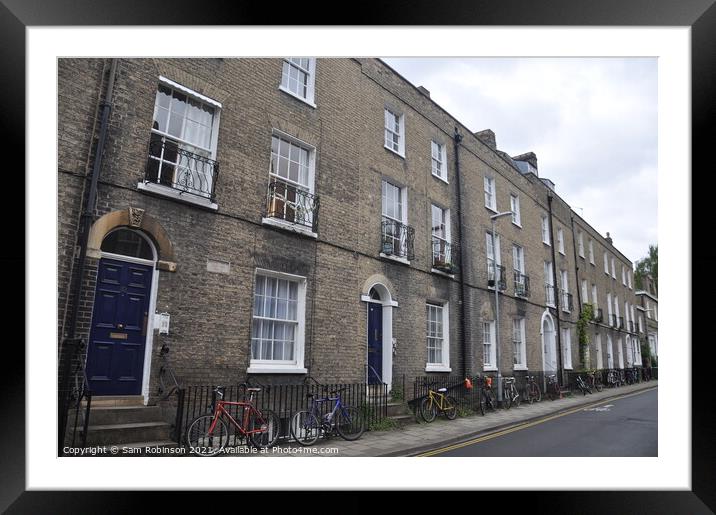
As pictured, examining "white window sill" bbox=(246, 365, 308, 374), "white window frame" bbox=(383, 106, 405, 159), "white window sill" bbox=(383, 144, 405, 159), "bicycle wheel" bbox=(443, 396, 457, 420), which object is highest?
"white window frame" bbox=(383, 106, 405, 159)

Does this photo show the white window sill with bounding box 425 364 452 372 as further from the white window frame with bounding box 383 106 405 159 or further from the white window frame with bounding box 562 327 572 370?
the white window frame with bounding box 562 327 572 370

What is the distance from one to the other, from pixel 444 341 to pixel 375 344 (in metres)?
2.28

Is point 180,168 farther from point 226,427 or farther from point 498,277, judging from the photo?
point 498,277

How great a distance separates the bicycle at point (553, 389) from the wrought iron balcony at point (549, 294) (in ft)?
7.62

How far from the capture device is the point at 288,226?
25.8 ft

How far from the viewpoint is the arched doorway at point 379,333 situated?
931 cm

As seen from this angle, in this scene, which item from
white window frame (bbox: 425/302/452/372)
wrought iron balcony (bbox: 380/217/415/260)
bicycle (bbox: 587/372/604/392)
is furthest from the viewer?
bicycle (bbox: 587/372/604/392)

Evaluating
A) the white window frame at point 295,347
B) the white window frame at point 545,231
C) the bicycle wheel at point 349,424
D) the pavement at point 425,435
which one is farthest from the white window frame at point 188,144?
the white window frame at point 545,231

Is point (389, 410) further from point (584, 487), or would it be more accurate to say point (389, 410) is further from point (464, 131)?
point (464, 131)

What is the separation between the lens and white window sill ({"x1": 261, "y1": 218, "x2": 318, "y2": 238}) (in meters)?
7.57

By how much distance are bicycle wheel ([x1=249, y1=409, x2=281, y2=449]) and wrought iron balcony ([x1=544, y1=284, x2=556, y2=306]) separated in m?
11.0

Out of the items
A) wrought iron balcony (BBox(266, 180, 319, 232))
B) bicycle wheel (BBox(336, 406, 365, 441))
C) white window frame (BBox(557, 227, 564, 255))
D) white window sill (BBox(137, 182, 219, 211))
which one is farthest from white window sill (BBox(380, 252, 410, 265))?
white window frame (BBox(557, 227, 564, 255))
